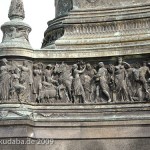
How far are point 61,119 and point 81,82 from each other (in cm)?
128

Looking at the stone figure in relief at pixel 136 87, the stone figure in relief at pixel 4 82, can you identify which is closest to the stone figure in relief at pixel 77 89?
the stone figure in relief at pixel 136 87

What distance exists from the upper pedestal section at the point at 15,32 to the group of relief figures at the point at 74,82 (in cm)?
38

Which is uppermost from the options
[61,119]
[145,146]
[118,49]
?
[118,49]

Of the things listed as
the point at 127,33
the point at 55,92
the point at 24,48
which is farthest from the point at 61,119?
the point at 127,33

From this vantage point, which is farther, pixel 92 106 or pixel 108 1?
pixel 108 1

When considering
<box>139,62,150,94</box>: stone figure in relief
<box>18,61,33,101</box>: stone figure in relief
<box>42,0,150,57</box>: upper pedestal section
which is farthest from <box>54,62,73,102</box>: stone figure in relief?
<box>139,62,150,94</box>: stone figure in relief

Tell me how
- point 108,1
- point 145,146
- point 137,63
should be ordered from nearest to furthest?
point 145,146 → point 137,63 → point 108,1

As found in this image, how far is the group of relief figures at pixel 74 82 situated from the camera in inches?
503

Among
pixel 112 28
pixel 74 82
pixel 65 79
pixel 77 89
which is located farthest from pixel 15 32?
pixel 112 28

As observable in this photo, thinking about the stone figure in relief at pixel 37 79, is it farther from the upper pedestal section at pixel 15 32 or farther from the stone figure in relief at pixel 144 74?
the stone figure in relief at pixel 144 74

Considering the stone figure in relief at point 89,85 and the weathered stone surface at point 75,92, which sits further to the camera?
the stone figure in relief at point 89,85

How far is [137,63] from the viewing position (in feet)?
42.5

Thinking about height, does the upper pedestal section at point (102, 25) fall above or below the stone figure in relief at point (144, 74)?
above

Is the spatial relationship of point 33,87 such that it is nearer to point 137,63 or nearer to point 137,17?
point 137,63
